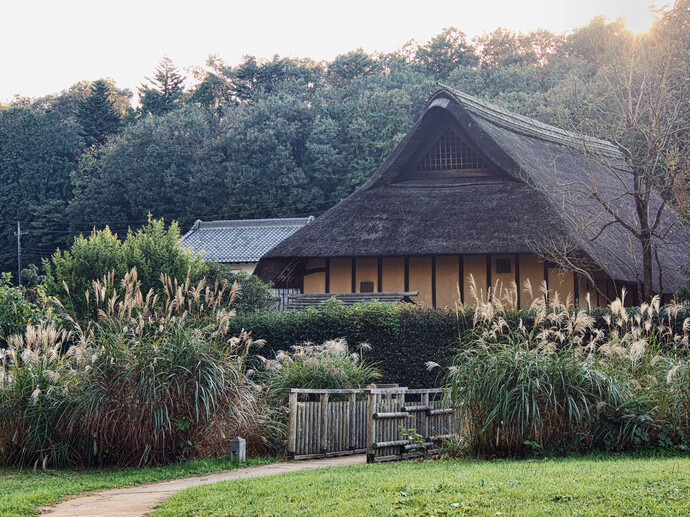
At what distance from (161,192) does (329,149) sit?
1142 centimetres

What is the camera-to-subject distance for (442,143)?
25.5 metres

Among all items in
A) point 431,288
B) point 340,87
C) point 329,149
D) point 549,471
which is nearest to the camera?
point 549,471

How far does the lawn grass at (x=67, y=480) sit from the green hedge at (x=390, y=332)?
559 centimetres

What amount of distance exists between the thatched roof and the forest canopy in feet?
62.4

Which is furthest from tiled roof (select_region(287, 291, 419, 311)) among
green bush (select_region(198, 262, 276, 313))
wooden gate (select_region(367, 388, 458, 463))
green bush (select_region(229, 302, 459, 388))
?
wooden gate (select_region(367, 388, 458, 463))

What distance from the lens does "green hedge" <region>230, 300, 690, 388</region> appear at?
53.0 ft

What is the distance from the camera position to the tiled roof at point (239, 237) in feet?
144

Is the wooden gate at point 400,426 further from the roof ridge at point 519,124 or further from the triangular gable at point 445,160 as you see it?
the roof ridge at point 519,124

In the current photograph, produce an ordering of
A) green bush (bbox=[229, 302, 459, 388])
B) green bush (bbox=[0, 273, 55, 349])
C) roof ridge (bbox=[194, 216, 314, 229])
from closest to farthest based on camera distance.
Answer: green bush (bbox=[0, 273, 55, 349]), green bush (bbox=[229, 302, 459, 388]), roof ridge (bbox=[194, 216, 314, 229])

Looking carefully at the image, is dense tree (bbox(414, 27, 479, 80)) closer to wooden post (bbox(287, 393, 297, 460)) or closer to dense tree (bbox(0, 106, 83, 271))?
dense tree (bbox(0, 106, 83, 271))

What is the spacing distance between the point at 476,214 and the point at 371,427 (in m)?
11.7

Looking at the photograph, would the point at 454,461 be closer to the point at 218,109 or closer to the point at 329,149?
the point at 329,149

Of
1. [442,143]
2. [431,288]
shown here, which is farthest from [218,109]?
[431,288]

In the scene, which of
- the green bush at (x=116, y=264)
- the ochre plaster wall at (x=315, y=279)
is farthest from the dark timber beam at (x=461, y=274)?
the green bush at (x=116, y=264)
